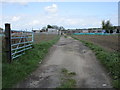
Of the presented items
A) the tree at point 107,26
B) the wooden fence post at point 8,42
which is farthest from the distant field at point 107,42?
the tree at point 107,26

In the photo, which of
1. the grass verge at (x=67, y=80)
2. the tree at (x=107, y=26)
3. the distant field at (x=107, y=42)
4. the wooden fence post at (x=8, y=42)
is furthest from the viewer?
the tree at (x=107, y=26)

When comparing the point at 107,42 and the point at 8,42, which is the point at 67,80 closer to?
the point at 8,42

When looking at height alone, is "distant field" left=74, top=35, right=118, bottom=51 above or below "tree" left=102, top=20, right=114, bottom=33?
below

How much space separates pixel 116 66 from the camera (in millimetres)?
5906

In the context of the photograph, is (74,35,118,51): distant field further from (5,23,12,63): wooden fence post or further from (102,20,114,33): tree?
(102,20,114,33): tree

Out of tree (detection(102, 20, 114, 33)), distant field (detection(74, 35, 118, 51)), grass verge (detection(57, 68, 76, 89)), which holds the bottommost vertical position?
grass verge (detection(57, 68, 76, 89))

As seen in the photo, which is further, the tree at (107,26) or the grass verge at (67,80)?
the tree at (107,26)

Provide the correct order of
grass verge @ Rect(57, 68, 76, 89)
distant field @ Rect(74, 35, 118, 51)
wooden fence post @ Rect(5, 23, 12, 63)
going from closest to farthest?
grass verge @ Rect(57, 68, 76, 89), wooden fence post @ Rect(5, 23, 12, 63), distant field @ Rect(74, 35, 118, 51)

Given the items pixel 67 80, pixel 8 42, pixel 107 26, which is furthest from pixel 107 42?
pixel 107 26

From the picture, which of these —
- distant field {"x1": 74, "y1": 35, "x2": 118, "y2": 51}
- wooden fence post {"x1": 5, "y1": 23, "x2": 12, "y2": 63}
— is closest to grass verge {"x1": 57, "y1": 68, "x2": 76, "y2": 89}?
wooden fence post {"x1": 5, "y1": 23, "x2": 12, "y2": 63}

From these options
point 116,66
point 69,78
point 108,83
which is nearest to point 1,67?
point 69,78

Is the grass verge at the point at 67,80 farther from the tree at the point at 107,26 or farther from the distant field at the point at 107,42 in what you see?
the tree at the point at 107,26

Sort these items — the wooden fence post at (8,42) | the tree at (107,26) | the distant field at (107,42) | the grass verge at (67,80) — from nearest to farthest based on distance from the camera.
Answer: the grass verge at (67,80) < the wooden fence post at (8,42) < the distant field at (107,42) < the tree at (107,26)

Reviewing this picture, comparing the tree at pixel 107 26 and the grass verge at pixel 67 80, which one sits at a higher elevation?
the tree at pixel 107 26
